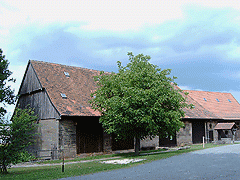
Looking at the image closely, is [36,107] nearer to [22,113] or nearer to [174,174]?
[22,113]

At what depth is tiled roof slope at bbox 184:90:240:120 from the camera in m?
34.8

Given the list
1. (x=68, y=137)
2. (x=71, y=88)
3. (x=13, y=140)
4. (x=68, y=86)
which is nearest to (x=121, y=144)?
(x=68, y=137)

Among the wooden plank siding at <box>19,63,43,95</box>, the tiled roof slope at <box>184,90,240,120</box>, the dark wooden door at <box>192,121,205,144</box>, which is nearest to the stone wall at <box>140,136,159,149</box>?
the tiled roof slope at <box>184,90,240,120</box>

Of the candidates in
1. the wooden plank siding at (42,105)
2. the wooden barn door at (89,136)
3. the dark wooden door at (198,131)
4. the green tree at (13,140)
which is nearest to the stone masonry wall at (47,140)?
A: the wooden plank siding at (42,105)

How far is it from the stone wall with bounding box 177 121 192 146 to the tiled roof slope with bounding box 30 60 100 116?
11807 millimetres

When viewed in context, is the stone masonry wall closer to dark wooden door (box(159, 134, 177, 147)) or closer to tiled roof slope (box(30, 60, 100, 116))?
tiled roof slope (box(30, 60, 100, 116))

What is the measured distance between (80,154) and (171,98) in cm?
915

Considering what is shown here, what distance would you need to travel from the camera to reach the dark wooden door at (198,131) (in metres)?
33.1

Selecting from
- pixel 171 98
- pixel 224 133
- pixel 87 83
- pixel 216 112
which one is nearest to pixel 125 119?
pixel 171 98

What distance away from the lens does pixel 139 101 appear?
19.0 meters

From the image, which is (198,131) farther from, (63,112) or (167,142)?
(63,112)

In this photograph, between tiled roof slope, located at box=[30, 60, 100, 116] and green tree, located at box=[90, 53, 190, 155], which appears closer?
green tree, located at box=[90, 53, 190, 155]

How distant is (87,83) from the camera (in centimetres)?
2778

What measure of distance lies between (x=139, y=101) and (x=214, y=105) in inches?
929
